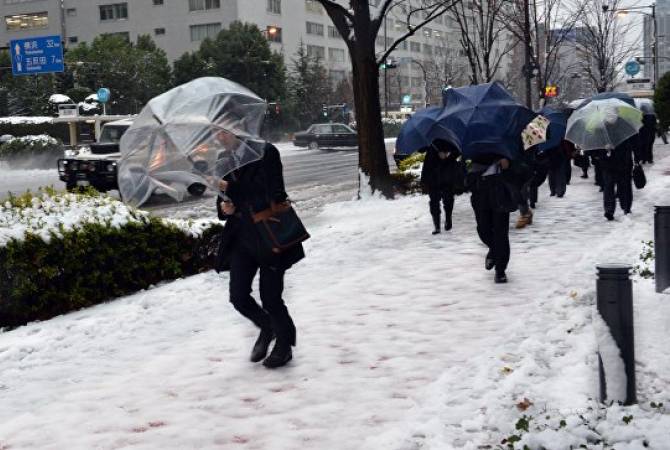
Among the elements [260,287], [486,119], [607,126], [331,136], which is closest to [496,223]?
[486,119]

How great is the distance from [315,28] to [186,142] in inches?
3387

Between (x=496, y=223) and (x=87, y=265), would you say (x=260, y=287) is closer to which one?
(x=87, y=265)

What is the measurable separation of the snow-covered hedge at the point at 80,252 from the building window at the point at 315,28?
8056 cm

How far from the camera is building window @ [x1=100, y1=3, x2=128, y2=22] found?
3145 inches

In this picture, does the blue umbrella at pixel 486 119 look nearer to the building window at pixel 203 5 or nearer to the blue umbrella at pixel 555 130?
the blue umbrella at pixel 555 130

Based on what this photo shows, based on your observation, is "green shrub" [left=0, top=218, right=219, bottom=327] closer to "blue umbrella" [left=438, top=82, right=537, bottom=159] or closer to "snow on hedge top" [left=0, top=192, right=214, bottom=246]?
"snow on hedge top" [left=0, top=192, right=214, bottom=246]

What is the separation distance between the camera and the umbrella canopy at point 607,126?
1150 cm

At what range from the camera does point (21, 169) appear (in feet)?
110

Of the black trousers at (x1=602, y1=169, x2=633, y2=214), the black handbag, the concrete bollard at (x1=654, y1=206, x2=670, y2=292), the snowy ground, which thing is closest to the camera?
the snowy ground

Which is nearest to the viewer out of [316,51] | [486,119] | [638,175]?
[486,119]

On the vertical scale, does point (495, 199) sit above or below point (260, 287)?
above

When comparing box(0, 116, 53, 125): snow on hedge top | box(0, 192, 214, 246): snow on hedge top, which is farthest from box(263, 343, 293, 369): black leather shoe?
box(0, 116, 53, 125): snow on hedge top

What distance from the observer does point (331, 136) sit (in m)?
46.2

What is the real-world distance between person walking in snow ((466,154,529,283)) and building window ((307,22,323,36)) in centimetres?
8094
